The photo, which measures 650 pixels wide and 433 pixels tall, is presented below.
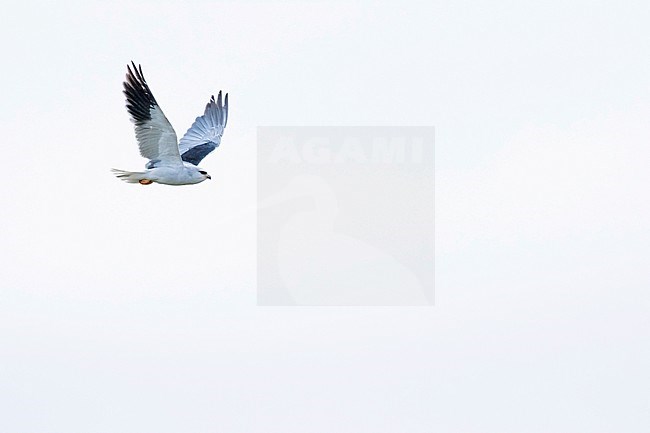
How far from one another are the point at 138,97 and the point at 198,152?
18.3ft

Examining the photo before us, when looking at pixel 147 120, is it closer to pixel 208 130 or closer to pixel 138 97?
pixel 138 97

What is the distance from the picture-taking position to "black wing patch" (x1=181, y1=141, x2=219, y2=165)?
117 ft

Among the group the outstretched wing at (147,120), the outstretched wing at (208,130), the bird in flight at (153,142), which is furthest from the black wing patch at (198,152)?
the outstretched wing at (147,120)

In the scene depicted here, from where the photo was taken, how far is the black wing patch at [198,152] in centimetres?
3578

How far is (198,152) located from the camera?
1433 inches

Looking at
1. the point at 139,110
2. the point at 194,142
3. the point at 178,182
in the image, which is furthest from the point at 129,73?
the point at 194,142

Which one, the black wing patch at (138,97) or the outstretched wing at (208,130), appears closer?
the black wing patch at (138,97)

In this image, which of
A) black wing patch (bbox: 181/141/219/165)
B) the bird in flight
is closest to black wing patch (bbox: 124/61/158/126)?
the bird in flight

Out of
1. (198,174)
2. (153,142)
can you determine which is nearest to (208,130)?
(198,174)

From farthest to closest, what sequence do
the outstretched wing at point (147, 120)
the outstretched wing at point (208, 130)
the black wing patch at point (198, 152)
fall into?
the outstretched wing at point (208, 130) < the black wing patch at point (198, 152) < the outstretched wing at point (147, 120)

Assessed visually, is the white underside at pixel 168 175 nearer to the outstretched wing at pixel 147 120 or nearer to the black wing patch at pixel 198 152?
the outstretched wing at pixel 147 120

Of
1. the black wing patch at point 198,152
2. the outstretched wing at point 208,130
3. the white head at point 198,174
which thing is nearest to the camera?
the white head at point 198,174

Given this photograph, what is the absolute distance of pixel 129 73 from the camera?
3122 centimetres

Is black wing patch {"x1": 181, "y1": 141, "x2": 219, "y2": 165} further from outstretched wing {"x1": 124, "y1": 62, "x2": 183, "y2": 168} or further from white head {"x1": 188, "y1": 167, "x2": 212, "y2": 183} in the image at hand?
outstretched wing {"x1": 124, "y1": 62, "x2": 183, "y2": 168}
